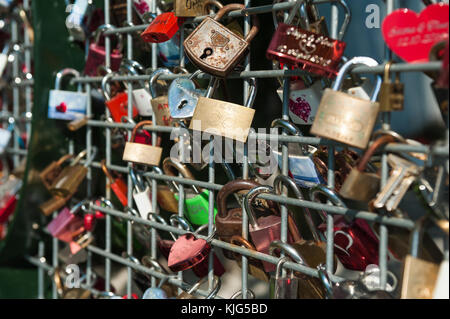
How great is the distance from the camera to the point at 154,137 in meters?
0.87

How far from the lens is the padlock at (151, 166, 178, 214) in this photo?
889 mm

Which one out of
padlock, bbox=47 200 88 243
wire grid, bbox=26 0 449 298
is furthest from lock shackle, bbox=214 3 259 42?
padlock, bbox=47 200 88 243

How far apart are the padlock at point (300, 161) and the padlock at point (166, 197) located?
27cm

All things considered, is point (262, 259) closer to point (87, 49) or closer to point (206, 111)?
point (206, 111)

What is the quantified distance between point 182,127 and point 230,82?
0.36 feet

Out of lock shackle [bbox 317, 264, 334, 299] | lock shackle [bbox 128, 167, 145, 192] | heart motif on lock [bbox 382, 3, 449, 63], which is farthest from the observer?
lock shackle [bbox 128, 167, 145, 192]

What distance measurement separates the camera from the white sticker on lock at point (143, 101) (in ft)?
2.97

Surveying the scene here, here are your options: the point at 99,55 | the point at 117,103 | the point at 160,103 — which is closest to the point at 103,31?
the point at 99,55

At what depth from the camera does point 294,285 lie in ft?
2.09

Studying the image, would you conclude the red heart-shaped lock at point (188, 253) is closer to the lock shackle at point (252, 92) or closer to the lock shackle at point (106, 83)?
the lock shackle at point (252, 92)

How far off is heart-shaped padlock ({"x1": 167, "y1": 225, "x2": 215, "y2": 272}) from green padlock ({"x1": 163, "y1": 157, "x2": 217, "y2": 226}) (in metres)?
0.05

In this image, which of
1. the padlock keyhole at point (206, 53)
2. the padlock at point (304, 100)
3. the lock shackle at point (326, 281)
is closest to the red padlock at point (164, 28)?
the padlock keyhole at point (206, 53)

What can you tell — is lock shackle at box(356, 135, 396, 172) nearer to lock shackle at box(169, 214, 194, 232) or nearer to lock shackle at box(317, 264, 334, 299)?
lock shackle at box(317, 264, 334, 299)

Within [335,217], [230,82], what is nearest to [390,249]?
[335,217]
